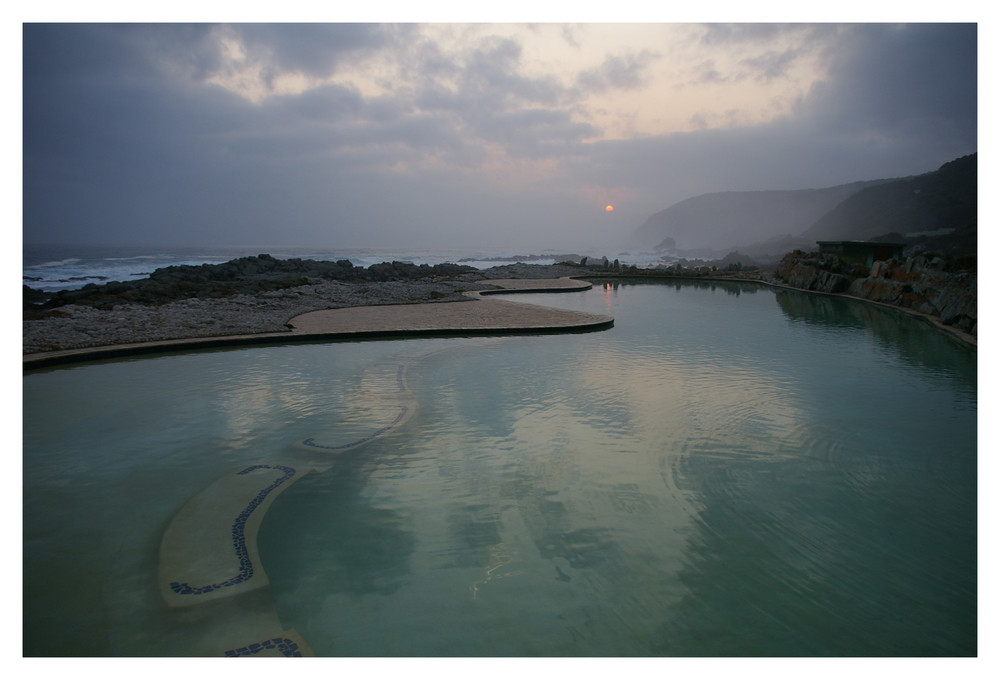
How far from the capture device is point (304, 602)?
9.21 feet

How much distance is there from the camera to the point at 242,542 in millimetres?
3256

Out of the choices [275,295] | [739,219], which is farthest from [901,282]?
[739,219]

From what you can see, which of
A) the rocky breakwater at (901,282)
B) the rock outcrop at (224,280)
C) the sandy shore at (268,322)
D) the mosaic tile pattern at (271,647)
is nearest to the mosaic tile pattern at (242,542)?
the mosaic tile pattern at (271,647)

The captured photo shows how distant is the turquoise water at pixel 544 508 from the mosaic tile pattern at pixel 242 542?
12 cm

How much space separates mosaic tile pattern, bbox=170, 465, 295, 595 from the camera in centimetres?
282

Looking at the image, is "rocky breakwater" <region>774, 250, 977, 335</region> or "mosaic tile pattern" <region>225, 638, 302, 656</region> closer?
"mosaic tile pattern" <region>225, 638, 302, 656</region>

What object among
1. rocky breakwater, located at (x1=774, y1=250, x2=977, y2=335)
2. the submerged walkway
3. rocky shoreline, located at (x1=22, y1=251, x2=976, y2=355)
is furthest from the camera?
rocky breakwater, located at (x1=774, y1=250, x2=977, y2=335)

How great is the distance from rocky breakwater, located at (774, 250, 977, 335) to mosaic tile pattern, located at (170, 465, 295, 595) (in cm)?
1212

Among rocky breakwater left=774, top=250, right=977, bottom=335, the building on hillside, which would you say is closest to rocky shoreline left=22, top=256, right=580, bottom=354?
rocky breakwater left=774, top=250, right=977, bottom=335

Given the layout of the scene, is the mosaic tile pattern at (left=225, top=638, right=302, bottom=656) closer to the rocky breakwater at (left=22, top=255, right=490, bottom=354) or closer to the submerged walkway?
the submerged walkway

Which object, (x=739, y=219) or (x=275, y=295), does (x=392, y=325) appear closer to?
(x=275, y=295)

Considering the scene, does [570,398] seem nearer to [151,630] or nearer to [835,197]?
[151,630]

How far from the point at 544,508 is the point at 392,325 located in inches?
299
